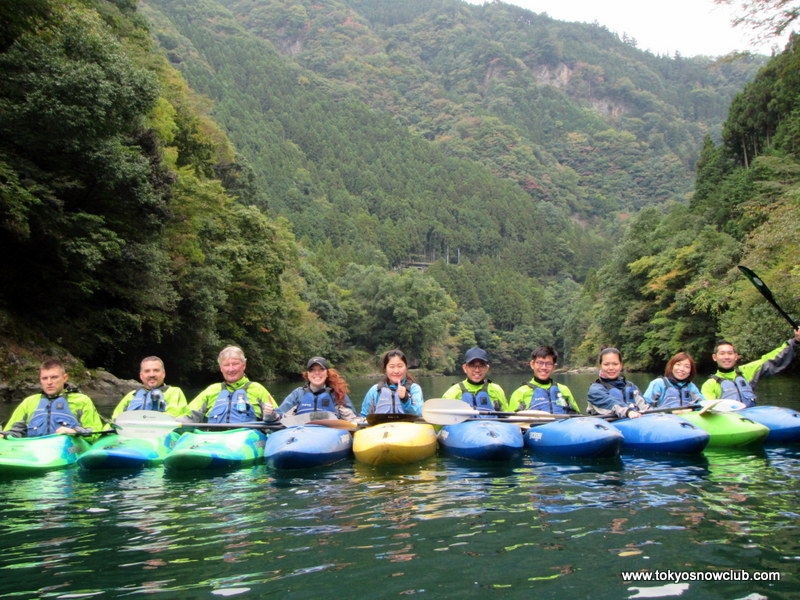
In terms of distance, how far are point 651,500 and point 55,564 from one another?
451 cm

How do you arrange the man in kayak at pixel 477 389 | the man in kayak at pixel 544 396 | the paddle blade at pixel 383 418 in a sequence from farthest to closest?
1. the man in kayak at pixel 544 396
2. the man in kayak at pixel 477 389
3. the paddle blade at pixel 383 418

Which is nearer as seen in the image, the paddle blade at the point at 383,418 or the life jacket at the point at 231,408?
the paddle blade at the point at 383,418

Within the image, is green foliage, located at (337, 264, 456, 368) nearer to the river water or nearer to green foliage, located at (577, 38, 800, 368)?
green foliage, located at (577, 38, 800, 368)

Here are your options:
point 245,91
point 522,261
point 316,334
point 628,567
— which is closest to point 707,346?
point 316,334

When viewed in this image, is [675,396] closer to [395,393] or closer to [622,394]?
[622,394]

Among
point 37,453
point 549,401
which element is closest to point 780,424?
point 549,401

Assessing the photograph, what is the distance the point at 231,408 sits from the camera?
29.0ft

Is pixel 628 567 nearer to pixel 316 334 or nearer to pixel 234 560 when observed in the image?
pixel 234 560

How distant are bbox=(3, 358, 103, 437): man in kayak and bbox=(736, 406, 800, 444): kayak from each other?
849cm

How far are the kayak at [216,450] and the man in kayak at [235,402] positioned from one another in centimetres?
45

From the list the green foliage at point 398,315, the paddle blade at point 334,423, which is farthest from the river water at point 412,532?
the green foliage at point 398,315

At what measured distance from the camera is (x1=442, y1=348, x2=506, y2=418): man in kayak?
29.6ft

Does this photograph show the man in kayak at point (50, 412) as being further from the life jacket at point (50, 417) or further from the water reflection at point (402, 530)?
the water reflection at point (402, 530)

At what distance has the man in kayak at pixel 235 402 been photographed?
8.71 metres
